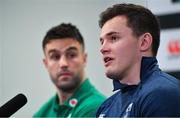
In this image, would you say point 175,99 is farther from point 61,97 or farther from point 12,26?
point 12,26

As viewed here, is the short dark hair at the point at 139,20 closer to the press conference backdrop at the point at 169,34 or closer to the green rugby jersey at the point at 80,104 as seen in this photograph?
the press conference backdrop at the point at 169,34

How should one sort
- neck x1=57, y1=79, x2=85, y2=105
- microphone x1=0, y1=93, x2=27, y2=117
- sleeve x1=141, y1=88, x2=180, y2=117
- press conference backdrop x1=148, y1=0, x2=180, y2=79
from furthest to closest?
1. neck x1=57, y1=79, x2=85, y2=105
2. press conference backdrop x1=148, y1=0, x2=180, y2=79
3. sleeve x1=141, y1=88, x2=180, y2=117
4. microphone x1=0, y1=93, x2=27, y2=117

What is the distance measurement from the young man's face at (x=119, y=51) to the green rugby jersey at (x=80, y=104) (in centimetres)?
51

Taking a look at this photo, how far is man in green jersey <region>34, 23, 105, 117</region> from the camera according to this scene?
1727mm

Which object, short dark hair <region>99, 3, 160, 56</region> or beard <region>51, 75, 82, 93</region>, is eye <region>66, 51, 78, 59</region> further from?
short dark hair <region>99, 3, 160, 56</region>

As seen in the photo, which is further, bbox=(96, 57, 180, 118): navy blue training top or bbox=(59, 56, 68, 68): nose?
bbox=(59, 56, 68, 68): nose

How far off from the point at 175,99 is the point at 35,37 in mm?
1070

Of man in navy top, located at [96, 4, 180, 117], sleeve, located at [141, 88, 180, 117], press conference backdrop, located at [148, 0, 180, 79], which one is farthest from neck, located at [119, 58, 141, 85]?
press conference backdrop, located at [148, 0, 180, 79]

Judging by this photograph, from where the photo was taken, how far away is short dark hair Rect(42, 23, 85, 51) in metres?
1.79

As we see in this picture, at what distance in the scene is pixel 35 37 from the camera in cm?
193

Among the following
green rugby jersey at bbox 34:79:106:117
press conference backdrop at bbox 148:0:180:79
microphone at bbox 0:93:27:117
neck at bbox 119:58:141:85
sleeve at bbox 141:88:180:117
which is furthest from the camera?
green rugby jersey at bbox 34:79:106:117

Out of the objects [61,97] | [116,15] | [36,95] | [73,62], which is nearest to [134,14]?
[116,15]

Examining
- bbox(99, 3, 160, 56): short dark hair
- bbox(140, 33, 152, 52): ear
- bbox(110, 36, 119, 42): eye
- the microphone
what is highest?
bbox(99, 3, 160, 56): short dark hair

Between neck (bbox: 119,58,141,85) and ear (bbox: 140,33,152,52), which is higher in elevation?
ear (bbox: 140,33,152,52)
